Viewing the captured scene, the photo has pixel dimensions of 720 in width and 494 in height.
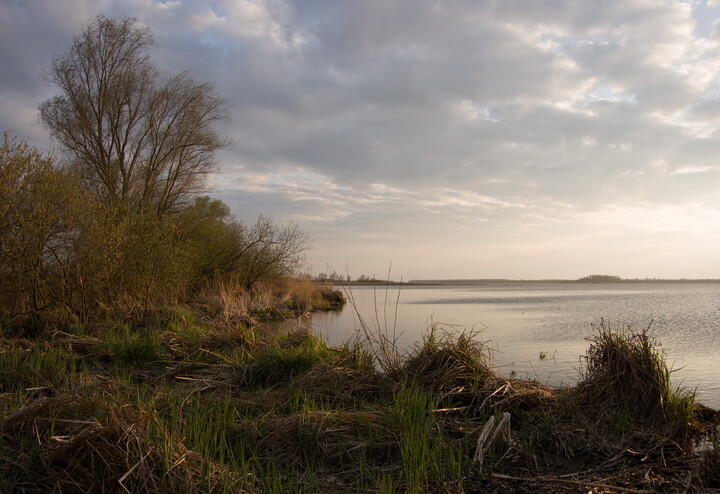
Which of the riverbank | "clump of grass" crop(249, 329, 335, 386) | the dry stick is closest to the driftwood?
the riverbank

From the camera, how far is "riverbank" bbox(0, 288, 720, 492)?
8.88 feet

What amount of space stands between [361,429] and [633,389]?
8.97 feet

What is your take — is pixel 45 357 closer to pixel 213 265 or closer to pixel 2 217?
pixel 2 217

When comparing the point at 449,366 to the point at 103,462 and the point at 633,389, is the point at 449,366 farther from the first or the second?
the point at 103,462

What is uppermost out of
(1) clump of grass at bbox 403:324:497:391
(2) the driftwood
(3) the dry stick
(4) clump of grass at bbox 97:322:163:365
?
(1) clump of grass at bbox 403:324:497:391

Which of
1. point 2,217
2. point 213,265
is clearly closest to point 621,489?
point 2,217

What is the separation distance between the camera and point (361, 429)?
3799mm

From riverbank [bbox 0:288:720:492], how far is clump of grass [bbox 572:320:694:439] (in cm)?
2

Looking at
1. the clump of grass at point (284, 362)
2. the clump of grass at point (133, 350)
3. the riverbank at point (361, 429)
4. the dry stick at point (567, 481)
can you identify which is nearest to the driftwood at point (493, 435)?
the riverbank at point (361, 429)

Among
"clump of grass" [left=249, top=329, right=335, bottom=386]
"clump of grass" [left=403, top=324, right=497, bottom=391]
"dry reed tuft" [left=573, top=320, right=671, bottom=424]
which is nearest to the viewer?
"dry reed tuft" [left=573, top=320, right=671, bottom=424]

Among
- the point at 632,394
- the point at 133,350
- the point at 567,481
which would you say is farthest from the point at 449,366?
the point at 133,350

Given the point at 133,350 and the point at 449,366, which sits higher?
the point at 449,366

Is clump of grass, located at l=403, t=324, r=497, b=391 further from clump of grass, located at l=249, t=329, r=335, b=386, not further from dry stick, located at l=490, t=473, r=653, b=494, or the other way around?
dry stick, located at l=490, t=473, r=653, b=494

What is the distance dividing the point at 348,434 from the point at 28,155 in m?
8.75
